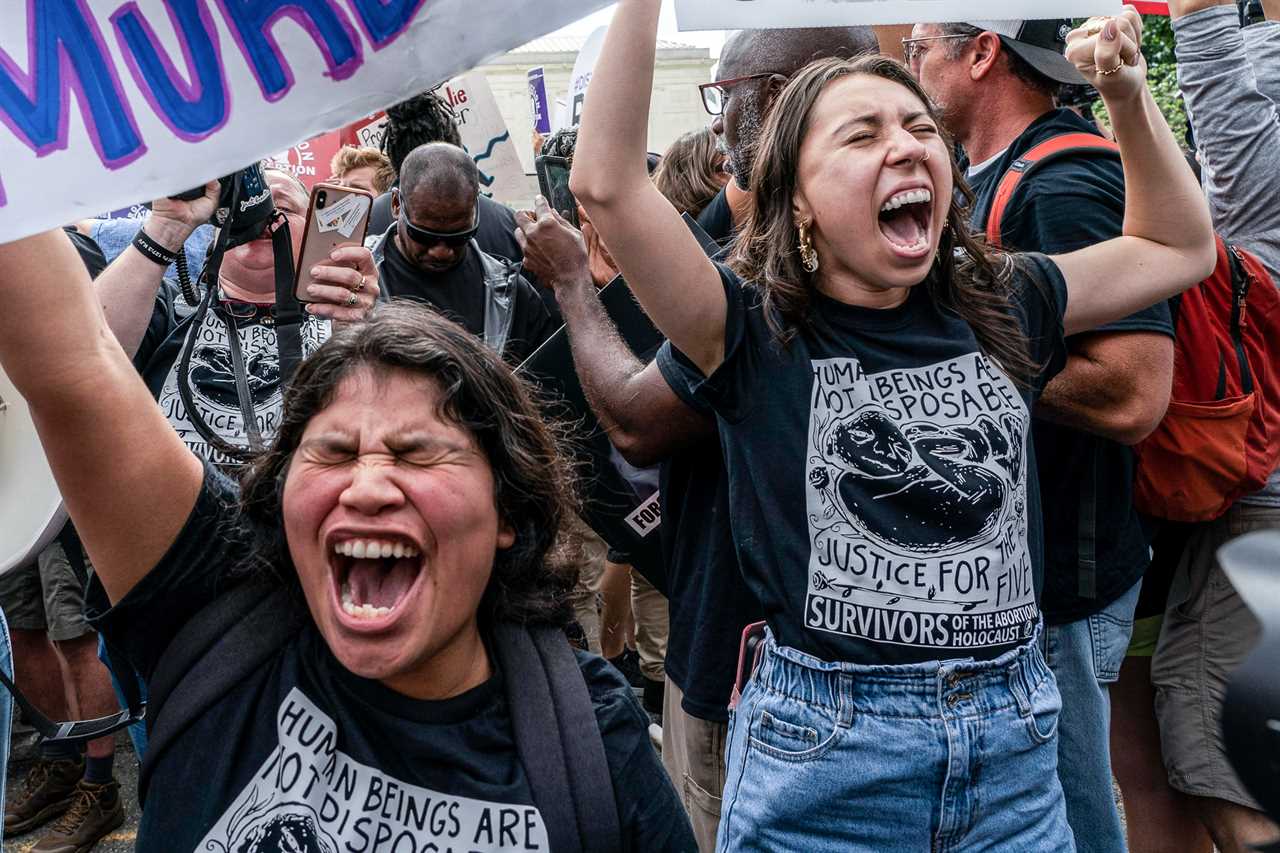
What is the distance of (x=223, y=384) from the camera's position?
2.80 meters

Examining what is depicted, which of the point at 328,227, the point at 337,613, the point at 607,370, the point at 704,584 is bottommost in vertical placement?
the point at 704,584

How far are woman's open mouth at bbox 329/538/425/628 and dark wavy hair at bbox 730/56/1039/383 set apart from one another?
67 centimetres

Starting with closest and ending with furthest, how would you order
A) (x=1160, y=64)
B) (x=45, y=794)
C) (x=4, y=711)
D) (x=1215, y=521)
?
(x=4, y=711) → (x=1215, y=521) → (x=45, y=794) → (x=1160, y=64)

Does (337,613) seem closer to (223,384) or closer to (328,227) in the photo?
(328,227)

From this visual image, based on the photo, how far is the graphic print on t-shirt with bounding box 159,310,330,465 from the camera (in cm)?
278

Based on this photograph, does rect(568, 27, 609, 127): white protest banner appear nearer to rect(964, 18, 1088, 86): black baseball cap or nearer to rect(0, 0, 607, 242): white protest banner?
rect(964, 18, 1088, 86): black baseball cap

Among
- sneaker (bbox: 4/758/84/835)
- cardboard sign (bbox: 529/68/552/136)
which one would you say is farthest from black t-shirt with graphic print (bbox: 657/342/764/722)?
cardboard sign (bbox: 529/68/552/136)

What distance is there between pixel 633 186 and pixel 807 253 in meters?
0.33

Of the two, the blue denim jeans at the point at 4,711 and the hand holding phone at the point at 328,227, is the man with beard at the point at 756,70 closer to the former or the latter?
the hand holding phone at the point at 328,227

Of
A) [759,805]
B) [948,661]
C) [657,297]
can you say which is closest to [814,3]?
[657,297]

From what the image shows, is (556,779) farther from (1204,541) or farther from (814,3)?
(1204,541)

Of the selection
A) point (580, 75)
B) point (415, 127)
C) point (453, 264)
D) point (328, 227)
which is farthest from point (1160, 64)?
point (328, 227)

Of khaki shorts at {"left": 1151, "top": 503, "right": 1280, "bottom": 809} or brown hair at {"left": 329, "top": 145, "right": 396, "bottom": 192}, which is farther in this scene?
brown hair at {"left": 329, "top": 145, "right": 396, "bottom": 192}

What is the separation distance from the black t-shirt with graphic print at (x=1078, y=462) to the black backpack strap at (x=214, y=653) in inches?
56.7
